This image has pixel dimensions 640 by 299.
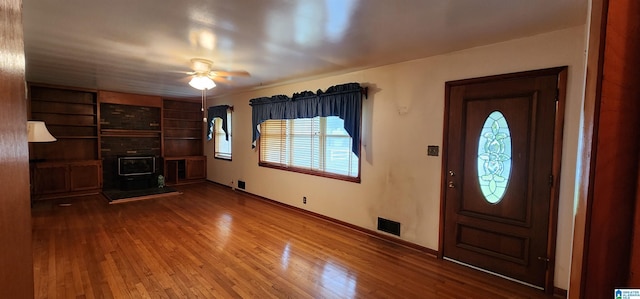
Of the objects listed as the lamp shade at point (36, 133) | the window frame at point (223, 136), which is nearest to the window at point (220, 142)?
the window frame at point (223, 136)

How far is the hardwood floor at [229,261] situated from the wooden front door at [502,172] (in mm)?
256

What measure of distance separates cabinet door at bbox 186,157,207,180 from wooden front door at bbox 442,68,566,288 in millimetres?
6559

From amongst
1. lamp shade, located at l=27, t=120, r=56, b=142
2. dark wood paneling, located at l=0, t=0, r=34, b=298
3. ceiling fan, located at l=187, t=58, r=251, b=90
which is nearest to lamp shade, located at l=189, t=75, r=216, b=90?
ceiling fan, located at l=187, t=58, r=251, b=90

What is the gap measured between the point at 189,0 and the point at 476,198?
3205 millimetres

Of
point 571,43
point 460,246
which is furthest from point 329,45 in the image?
point 460,246

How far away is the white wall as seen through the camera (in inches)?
94.7

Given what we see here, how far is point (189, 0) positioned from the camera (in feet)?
6.46

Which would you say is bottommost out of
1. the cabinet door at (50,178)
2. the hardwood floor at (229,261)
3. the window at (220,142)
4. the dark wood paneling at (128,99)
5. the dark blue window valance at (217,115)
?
the hardwood floor at (229,261)

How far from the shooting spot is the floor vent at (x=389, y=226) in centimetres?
358

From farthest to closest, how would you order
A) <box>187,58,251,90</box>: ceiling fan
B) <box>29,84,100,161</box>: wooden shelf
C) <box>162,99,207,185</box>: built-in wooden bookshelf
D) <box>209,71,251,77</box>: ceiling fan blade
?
<box>162,99,207,185</box>: built-in wooden bookshelf, <box>29,84,100,161</box>: wooden shelf, <box>209,71,251,77</box>: ceiling fan blade, <box>187,58,251,90</box>: ceiling fan

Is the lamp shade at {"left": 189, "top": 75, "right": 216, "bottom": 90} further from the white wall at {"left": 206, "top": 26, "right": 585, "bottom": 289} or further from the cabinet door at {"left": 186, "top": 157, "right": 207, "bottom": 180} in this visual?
the cabinet door at {"left": 186, "top": 157, "right": 207, "bottom": 180}

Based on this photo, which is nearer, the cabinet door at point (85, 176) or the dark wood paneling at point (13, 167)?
the dark wood paneling at point (13, 167)

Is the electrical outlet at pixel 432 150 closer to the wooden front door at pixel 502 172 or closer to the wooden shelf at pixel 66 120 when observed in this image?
the wooden front door at pixel 502 172

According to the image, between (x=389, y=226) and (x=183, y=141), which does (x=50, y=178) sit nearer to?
(x=183, y=141)
